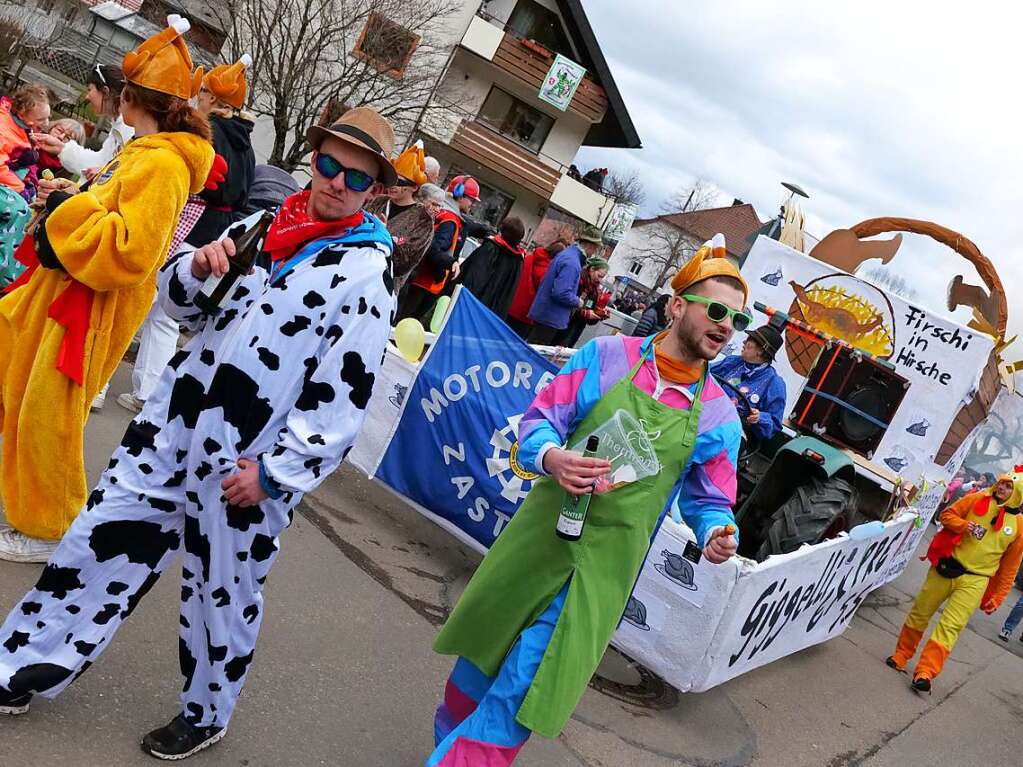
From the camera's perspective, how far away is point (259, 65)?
2014cm

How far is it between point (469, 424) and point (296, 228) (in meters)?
3.18

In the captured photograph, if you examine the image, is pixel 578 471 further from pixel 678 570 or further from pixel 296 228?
pixel 678 570

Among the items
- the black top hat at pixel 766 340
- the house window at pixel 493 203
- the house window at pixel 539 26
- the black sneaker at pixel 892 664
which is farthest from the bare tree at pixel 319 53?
the black sneaker at pixel 892 664

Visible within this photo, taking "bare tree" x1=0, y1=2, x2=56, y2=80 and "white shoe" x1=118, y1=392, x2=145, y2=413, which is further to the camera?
"bare tree" x1=0, y1=2, x2=56, y2=80

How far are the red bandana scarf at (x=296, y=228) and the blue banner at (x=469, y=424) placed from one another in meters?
2.94

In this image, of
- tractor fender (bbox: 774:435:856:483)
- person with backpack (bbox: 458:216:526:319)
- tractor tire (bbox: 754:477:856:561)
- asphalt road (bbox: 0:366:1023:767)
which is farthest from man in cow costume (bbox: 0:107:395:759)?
person with backpack (bbox: 458:216:526:319)

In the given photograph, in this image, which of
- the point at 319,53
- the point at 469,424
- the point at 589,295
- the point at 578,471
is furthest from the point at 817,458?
the point at 319,53

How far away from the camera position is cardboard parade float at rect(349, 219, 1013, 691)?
528cm

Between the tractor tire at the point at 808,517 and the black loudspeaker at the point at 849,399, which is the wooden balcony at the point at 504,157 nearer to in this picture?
the black loudspeaker at the point at 849,399

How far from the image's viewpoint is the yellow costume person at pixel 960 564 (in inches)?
317

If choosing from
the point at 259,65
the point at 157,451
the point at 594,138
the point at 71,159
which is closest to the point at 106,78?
the point at 71,159

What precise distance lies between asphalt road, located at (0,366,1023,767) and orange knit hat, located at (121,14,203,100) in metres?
1.92

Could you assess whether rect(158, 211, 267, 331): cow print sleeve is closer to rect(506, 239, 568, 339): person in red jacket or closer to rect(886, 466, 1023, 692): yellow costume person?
rect(886, 466, 1023, 692): yellow costume person

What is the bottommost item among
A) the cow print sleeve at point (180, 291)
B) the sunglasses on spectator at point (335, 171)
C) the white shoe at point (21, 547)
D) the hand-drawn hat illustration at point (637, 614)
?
the white shoe at point (21, 547)
